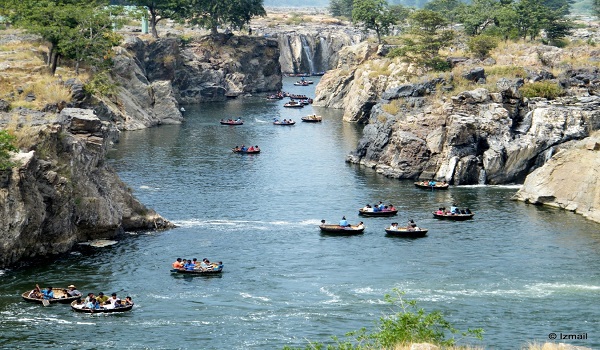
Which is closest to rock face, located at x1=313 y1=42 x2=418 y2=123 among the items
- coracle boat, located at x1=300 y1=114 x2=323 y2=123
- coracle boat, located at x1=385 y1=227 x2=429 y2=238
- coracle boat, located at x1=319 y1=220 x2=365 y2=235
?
coracle boat, located at x1=300 y1=114 x2=323 y2=123

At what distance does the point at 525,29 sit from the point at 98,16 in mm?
86264

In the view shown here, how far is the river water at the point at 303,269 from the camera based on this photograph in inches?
2461

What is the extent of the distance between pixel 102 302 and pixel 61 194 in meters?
15.1

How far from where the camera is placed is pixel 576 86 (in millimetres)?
125750

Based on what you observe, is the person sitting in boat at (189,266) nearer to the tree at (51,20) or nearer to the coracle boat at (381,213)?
the coracle boat at (381,213)

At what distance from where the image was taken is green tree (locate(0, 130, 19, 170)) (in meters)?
72.6

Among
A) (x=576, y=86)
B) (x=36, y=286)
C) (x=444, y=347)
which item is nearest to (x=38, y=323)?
(x=36, y=286)

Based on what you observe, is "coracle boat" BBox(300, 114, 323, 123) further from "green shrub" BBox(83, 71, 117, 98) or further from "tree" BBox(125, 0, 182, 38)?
"tree" BBox(125, 0, 182, 38)

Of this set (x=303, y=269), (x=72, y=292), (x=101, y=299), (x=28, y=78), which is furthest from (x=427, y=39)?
(x=101, y=299)

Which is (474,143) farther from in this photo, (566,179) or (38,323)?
(38,323)

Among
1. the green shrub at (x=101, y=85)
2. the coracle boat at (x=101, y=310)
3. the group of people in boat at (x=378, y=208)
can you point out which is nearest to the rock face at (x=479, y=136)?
the group of people in boat at (x=378, y=208)

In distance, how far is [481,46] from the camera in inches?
6137

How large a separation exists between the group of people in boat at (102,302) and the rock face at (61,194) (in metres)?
9.95

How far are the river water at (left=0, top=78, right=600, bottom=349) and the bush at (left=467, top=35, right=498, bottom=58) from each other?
152 feet
